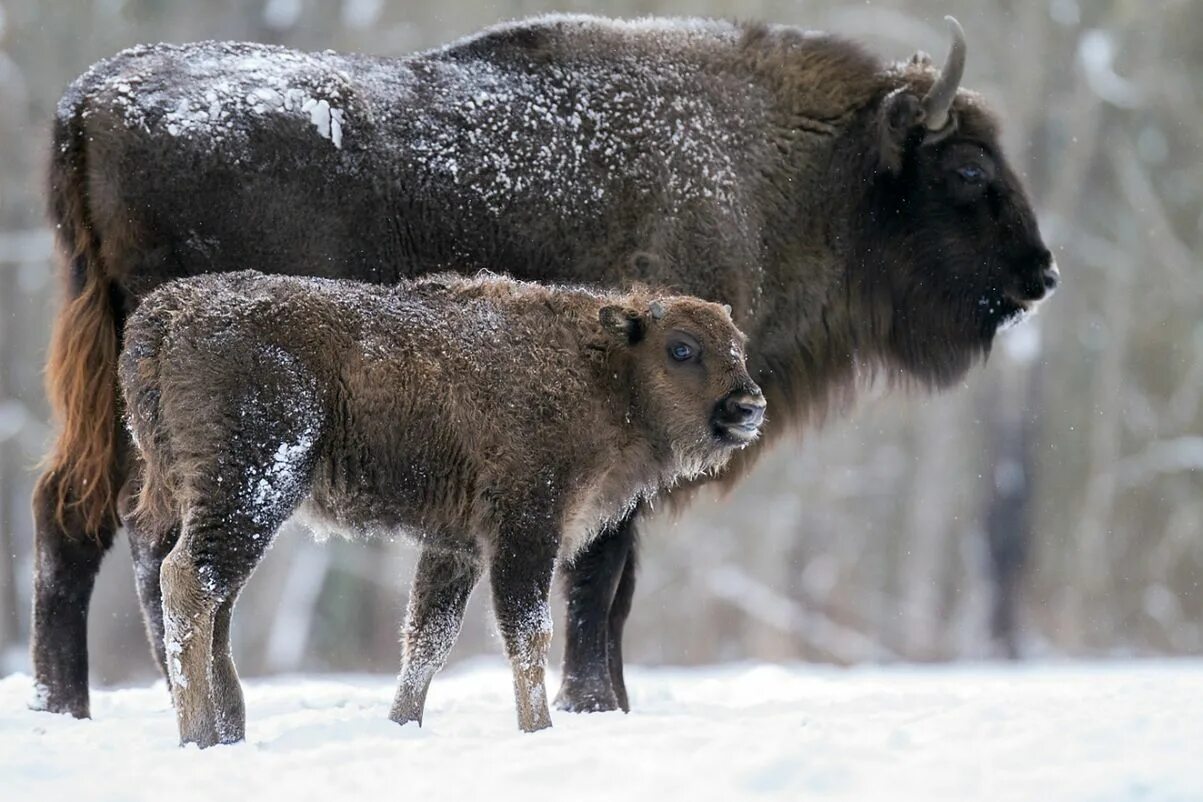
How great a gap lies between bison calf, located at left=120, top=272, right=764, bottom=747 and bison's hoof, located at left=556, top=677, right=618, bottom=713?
103 centimetres

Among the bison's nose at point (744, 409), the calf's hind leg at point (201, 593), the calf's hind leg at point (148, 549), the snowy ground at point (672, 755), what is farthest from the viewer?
the calf's hind leg at point (148, 549)

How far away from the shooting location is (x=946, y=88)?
8047 millimetres

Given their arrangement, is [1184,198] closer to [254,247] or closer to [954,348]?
[954,348]

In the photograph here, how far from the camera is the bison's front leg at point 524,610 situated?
594 centimetres

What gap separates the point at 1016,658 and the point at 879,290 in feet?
39.6

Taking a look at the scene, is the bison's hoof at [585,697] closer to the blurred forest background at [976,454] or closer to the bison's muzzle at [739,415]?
the bison's muzzle at [739,415]

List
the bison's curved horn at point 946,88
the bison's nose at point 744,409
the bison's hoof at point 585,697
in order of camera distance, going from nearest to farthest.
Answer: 1. the bison's nose at point 744,409
2. the bison's hoof at point 585,697
3. the bison's curved horn at point 946,88

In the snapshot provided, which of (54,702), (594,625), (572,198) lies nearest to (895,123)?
(572,198)

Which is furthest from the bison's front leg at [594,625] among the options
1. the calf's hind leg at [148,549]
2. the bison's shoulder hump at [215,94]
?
the bison's shoulder hump at [215,94]

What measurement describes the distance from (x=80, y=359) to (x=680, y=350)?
242 centimetres

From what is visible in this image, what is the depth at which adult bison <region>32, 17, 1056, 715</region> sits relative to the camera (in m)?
6.82

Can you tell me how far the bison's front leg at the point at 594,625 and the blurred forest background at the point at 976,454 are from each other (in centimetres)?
1229

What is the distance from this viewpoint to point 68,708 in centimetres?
686

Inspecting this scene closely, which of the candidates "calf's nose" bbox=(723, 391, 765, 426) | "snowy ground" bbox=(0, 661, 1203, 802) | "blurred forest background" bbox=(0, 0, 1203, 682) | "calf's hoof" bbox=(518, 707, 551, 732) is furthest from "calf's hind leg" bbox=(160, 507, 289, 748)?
"blurred forest background" bbox=(0, 0, 1203, 682)
